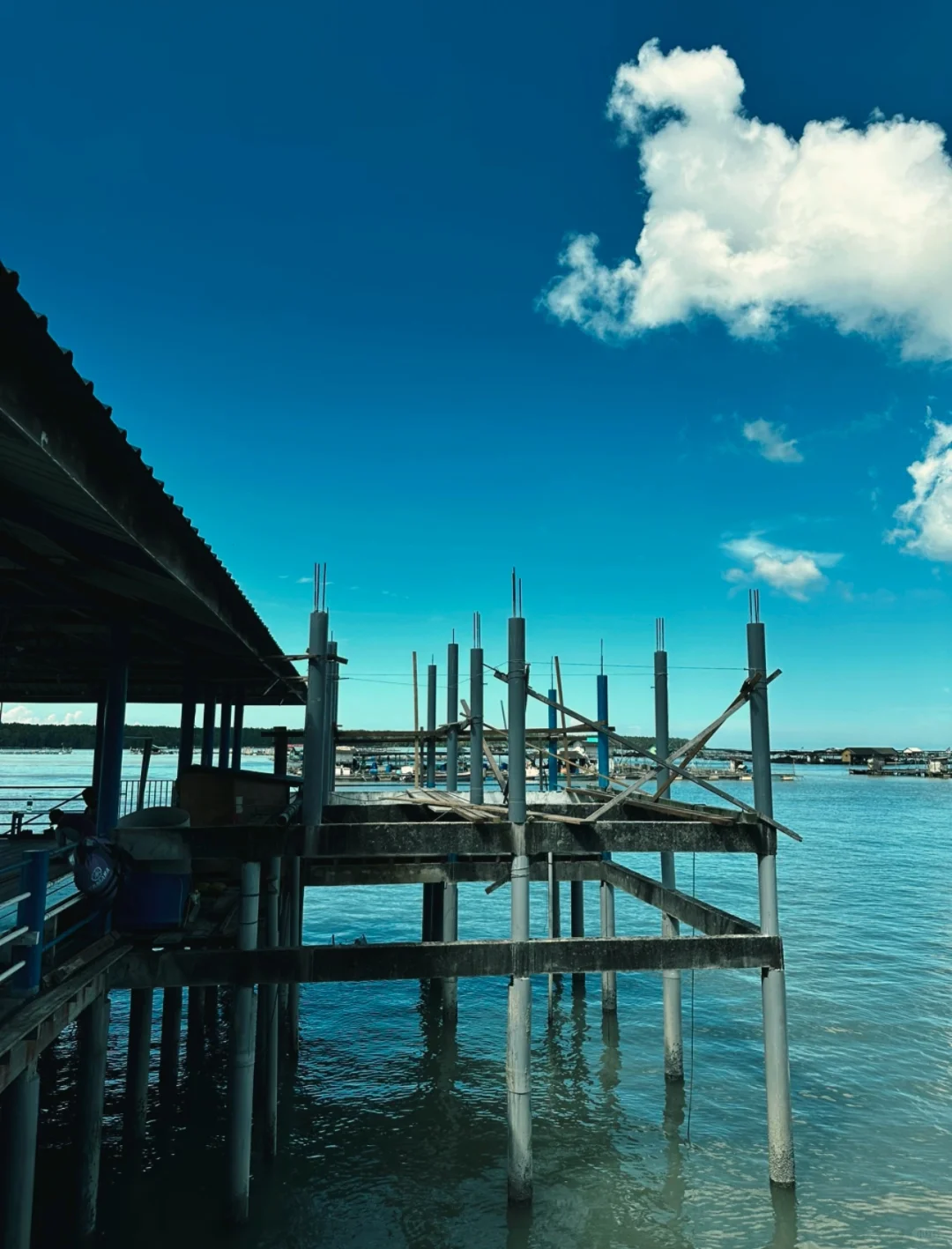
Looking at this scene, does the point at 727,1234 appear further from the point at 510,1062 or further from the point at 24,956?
the point at 24,956

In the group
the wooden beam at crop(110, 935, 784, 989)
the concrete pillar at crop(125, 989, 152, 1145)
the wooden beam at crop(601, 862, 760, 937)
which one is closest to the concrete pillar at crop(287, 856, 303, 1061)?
the concrete pillar at crop(125, 989, 152, 1145)

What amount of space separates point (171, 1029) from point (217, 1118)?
1.79 m

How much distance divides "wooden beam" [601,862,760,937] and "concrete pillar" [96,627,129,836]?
24.6 feet

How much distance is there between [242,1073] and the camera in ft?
30.2

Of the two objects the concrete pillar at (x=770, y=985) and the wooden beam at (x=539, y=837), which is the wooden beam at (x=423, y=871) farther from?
the concrete pillar at (x=770, y=985)

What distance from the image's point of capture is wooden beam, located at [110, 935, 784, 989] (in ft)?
28.9

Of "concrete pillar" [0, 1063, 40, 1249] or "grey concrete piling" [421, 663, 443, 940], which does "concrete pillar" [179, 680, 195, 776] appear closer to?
"grey concrete piling" [421, 663, 443, 940]

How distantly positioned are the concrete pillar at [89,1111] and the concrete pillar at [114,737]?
2690 millimetres

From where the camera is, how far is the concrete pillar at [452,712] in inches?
640

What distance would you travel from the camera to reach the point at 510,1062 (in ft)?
30.9

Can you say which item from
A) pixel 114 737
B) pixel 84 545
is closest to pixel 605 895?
pixel 114 737

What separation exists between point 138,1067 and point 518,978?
5.77 m

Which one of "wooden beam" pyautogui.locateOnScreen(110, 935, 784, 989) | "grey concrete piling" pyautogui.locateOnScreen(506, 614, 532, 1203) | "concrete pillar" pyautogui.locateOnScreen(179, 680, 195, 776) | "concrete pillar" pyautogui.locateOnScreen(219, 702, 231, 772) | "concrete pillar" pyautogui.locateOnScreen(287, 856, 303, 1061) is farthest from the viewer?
"concrete pillar" pyautogui.locateOnScreen(219, 702, 231, 772)

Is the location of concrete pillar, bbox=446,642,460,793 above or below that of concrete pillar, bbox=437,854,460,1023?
above
